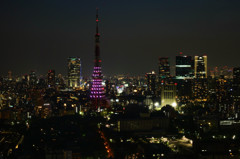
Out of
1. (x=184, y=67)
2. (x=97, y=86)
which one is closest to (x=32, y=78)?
(x=184, y=67)

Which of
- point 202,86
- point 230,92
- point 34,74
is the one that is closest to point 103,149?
point 230,92

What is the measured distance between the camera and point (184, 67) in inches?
2025

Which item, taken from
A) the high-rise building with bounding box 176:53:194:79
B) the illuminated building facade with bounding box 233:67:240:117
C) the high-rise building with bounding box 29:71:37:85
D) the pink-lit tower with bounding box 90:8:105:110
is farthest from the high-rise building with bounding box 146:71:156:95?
the pink-lit tower with bounding box 90:8:105:110

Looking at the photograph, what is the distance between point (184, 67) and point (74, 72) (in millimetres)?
18756

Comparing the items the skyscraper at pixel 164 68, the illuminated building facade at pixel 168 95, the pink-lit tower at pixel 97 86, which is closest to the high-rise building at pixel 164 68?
the skyscraper at pixel 164 68

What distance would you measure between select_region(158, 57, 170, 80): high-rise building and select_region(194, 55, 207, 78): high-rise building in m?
3.74

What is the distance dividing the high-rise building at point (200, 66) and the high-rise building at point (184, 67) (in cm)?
86

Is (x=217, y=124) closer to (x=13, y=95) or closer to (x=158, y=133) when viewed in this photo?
(x=158, y=133)

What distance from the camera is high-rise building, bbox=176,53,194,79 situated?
50688 mm

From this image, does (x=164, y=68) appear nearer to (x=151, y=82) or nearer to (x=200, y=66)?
(x=151, y=82)

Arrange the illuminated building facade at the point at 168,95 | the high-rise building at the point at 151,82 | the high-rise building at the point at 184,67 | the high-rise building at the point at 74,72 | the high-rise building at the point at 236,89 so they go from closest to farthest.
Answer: the high-rise building at the point at 236,89, the illuminated building facade at the point at 168,95, the high-rise building at the point at 151,82, the high-rise building at the point at 184,67, the high-rise building at the point at 74,72

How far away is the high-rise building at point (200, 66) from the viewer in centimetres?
5131

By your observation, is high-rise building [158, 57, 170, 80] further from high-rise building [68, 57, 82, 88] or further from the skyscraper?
high-rise building [68, 57, 82, 88]

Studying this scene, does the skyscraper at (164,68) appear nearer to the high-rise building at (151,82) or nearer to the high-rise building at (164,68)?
the high-rise building at (164,68)
